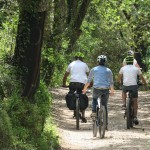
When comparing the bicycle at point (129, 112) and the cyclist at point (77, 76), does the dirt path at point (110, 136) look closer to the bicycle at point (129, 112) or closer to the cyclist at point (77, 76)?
the bicycle at point (129, 112)

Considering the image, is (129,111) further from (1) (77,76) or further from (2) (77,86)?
(1) (77,76)

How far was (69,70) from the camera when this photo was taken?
14648 millimetres

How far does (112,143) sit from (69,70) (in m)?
3.77

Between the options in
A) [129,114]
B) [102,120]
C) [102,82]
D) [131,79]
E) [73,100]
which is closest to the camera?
[102,120]

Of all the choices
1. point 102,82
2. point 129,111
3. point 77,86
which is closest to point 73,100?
point 77,86

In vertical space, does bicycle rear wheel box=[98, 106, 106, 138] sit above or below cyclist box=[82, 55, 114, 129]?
below

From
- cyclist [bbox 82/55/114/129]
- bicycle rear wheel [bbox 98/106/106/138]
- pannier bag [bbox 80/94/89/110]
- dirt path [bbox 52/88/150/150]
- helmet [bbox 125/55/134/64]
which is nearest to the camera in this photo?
dirt path [bbox 52/88/150/150]

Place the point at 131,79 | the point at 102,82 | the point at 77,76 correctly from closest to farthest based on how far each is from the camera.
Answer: the point at 102,82, the point at 131,79, the point at 77,76

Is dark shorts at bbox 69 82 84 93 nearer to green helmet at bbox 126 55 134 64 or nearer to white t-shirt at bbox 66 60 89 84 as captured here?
white t-shirt at bbox 66 60 89 84

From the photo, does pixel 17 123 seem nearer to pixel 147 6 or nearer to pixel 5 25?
pixel 5 25

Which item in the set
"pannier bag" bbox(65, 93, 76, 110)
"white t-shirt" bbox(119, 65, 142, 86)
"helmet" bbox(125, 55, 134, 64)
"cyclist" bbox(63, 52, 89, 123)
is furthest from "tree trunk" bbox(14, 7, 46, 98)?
"helmet" bbox(125, 55, 134, 64)

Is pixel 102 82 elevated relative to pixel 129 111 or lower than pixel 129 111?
elevated

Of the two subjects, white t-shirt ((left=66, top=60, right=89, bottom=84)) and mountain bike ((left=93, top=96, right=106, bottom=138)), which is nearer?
mountain bike ((left=93, top=96, right=106, bottom=138))

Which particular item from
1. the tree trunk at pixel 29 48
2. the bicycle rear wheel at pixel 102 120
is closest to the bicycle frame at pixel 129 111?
the bicycle rear wheel at pixel 102 120
